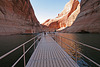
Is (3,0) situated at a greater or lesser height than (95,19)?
greater

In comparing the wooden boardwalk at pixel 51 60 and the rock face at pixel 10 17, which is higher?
the rock face at pixel 10 17

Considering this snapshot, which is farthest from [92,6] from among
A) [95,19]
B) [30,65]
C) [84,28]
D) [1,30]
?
[1,30]

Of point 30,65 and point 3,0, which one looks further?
point 3,0

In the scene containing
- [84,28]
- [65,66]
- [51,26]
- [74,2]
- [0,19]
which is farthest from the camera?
[51,26]

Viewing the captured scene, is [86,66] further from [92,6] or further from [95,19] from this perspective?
[92,6]

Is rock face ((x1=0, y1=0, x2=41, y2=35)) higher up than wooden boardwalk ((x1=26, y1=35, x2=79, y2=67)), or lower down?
higher up

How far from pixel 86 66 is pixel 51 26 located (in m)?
73.7

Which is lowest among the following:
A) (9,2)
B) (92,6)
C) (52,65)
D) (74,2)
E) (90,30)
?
(52,65)

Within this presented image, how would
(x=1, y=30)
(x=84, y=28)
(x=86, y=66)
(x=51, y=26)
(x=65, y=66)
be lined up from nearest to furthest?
1. (x=65, y=66)
2. (x=86, y=66)
3. (x=1, y=30)
4. (x=84, y=28)
5. (x=51, y=26)

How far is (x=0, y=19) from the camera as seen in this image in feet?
65.6

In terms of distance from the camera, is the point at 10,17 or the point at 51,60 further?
the point at 10,17

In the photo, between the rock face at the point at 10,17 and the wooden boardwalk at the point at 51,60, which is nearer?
the wooden boardwalk at the point at 51,60

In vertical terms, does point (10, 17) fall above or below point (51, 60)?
above

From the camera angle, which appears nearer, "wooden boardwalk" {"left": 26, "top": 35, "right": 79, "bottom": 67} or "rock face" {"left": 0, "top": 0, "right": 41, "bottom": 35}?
"wooden boardwalk" {"left": 26, "top": 35, "right": 79, "bottom": 67}
